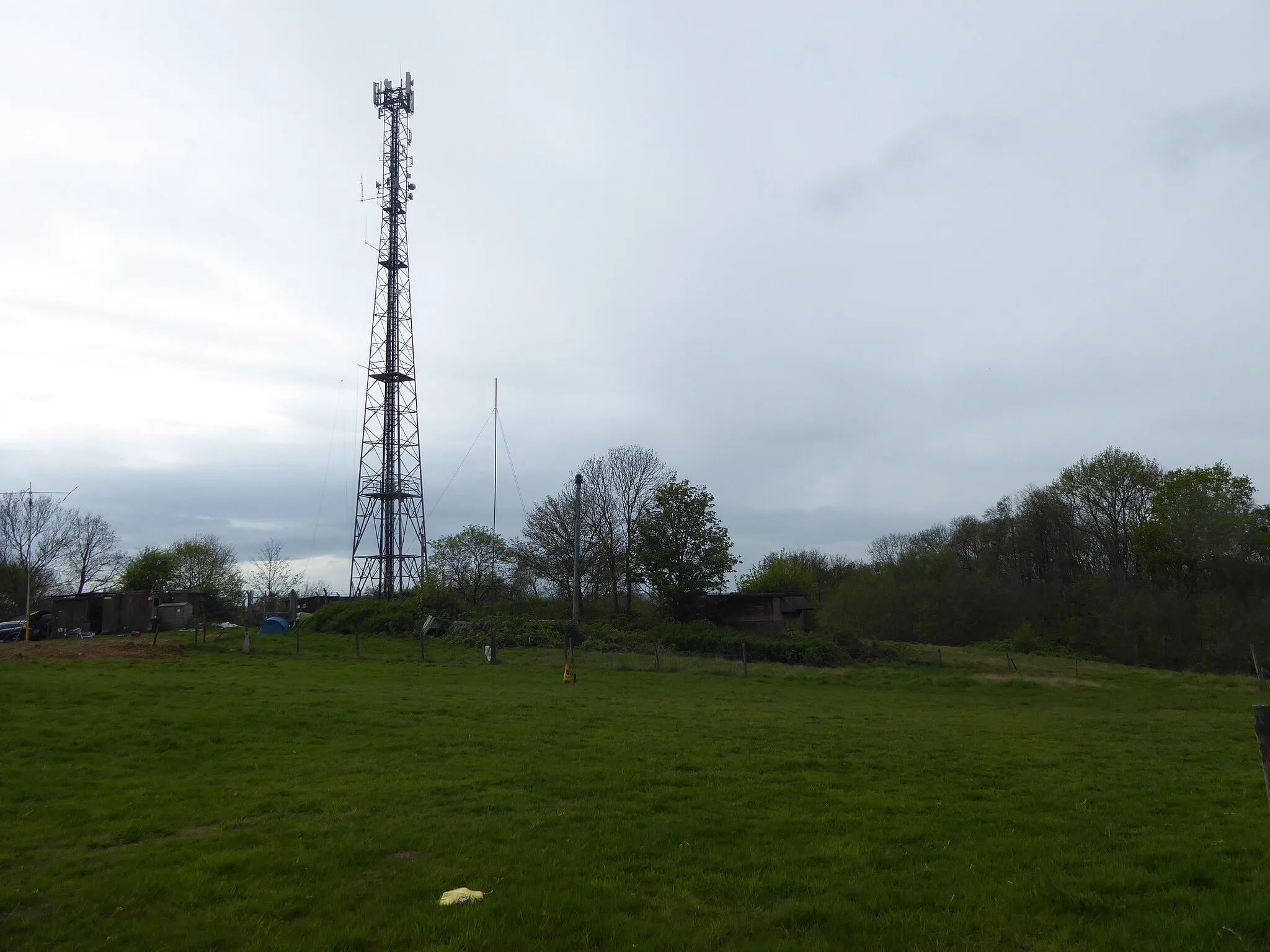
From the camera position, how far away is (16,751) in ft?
41.7

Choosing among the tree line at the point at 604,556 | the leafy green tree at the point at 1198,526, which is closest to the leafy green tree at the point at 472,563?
the tree line at the point at 604,556

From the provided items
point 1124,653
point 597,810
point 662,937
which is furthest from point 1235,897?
point 1124,653

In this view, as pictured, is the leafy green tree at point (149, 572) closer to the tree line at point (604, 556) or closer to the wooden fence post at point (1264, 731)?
the tree line at point (604, 556)

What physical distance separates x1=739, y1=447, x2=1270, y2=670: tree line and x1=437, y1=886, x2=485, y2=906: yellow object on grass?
5411 cm

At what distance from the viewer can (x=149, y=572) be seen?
7312cm

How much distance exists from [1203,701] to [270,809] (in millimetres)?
31212

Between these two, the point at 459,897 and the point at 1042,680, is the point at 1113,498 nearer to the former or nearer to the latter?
the point at 1042,680

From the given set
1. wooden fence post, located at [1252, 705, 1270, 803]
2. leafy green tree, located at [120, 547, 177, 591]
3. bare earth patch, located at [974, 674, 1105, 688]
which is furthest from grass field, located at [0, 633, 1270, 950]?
leafy green tree, located at [120, 547, 177, 591]

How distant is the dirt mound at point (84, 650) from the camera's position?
98.5 ft

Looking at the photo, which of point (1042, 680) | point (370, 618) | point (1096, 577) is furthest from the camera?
point (1096, 577)

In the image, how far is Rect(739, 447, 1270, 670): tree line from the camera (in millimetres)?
54688

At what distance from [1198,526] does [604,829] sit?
210ft

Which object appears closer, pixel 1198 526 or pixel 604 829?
pixel 604 829

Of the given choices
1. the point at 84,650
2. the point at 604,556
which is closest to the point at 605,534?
the point at 604,556
